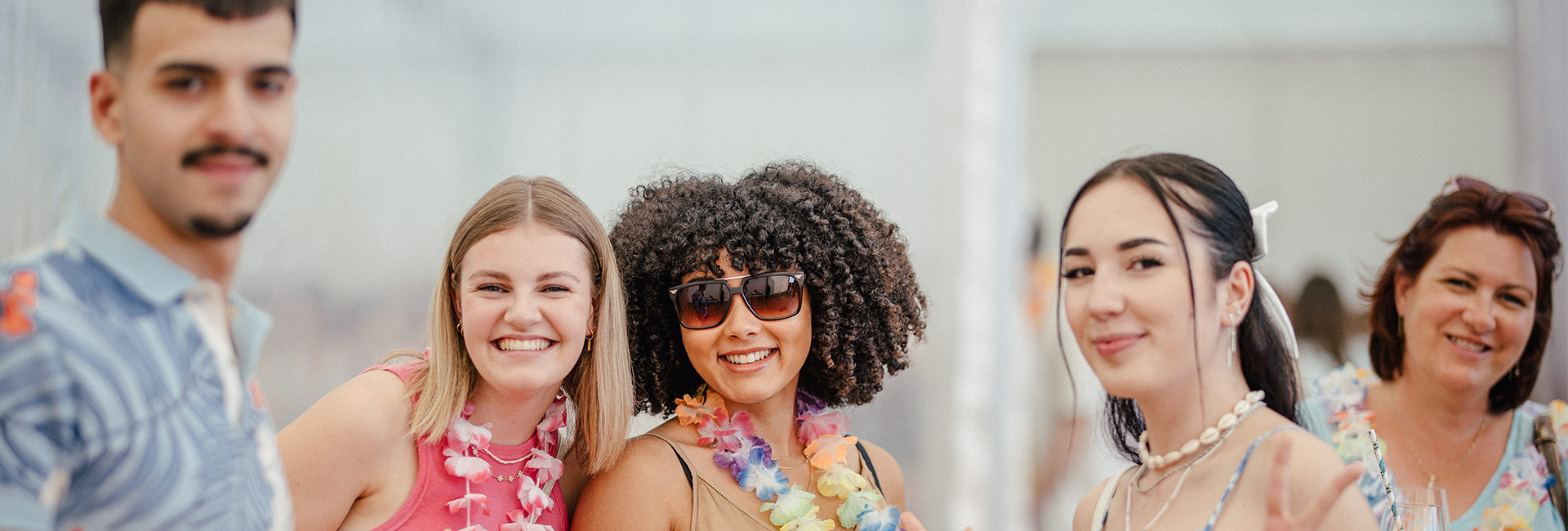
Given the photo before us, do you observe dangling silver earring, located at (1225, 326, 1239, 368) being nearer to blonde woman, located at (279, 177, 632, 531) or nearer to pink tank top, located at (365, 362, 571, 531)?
blonde woman, located at (279, 177, 632, 531)

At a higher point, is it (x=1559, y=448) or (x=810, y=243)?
(x=810, y=243)

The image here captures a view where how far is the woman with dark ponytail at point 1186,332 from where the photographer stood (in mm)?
1550

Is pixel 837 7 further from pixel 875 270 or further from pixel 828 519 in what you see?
pixel 828 519

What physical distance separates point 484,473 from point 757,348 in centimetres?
56

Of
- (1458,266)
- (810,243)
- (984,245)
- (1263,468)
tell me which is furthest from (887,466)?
(984,245)

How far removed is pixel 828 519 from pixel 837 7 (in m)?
2.43

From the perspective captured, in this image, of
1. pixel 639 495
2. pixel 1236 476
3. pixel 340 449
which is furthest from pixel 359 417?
pixel 1236 476

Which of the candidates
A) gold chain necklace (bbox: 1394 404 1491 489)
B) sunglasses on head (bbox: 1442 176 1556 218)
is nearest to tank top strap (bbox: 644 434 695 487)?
gold chain necklace (bbox: 1394 404 1491 489)

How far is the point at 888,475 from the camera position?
2.14 m

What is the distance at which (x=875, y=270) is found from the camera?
214cm

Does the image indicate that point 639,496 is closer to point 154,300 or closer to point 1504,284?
point 154,300

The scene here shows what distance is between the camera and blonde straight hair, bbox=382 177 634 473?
1666 mm

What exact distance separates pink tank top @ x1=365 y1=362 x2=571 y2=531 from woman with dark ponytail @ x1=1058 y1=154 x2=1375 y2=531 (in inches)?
41.6

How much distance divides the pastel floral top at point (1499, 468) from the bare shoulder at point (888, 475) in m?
0.88
